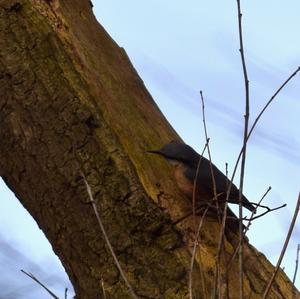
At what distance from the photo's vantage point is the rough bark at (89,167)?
3168mm

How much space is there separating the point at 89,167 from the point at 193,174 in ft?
1.32

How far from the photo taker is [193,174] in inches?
131

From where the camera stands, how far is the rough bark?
3.17 metres

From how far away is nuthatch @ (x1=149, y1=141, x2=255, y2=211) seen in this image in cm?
329

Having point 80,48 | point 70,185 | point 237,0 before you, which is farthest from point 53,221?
point 237,0

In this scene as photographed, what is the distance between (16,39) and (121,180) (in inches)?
31.0

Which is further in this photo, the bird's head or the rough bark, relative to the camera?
the bird's head

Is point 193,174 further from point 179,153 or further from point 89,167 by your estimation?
point 89,167

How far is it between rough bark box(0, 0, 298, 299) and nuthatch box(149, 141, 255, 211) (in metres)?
0.04

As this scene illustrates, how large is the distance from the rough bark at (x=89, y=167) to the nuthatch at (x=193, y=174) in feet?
0.14

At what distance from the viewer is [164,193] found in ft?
10.8

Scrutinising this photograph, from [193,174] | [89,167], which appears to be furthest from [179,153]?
[89,167]

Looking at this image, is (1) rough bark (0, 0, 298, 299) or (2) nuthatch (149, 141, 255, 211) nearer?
(1) rough bark (0, 0, 298, 299)

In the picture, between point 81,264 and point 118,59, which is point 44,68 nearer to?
point 118,59
